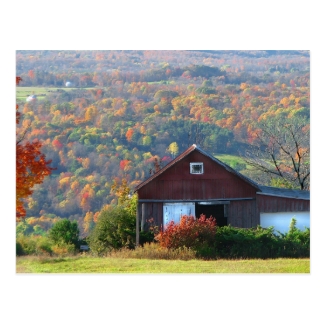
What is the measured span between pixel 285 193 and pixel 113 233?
12.9ft

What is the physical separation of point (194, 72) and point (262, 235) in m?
3.89

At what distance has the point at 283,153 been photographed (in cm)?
2136

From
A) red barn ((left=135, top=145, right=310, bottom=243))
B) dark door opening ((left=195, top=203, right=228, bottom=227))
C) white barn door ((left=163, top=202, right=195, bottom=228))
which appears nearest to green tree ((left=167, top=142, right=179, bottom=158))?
red barn ((left=135, top=145, right=310, bottom=243))

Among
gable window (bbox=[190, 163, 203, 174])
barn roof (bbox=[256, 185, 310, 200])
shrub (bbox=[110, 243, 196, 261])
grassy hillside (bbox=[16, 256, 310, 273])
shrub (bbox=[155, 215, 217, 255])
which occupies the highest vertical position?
gable window (bbox=[190, 163, 203, 174])

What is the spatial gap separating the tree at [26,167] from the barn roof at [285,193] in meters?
4.75

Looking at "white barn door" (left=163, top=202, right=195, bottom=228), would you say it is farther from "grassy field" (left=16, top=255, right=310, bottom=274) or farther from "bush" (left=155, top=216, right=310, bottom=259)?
"grassy field" (left=16, top=255, right=310, bottom=274)

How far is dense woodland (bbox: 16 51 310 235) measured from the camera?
20266 millimetres

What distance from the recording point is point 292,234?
66.4 feet

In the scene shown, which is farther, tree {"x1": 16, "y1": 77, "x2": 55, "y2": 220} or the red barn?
the red barn

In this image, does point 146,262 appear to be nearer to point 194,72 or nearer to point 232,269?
point 232,269

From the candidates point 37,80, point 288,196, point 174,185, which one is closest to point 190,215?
point 174,185

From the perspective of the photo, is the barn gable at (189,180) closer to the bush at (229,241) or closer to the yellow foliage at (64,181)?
the bush at (229,241)

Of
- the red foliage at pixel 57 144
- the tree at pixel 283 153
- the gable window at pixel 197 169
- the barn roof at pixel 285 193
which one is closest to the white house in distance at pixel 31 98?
the red foliage at pixel 57 144

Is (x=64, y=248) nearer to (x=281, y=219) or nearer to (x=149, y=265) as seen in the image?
(x=149, y=265)
